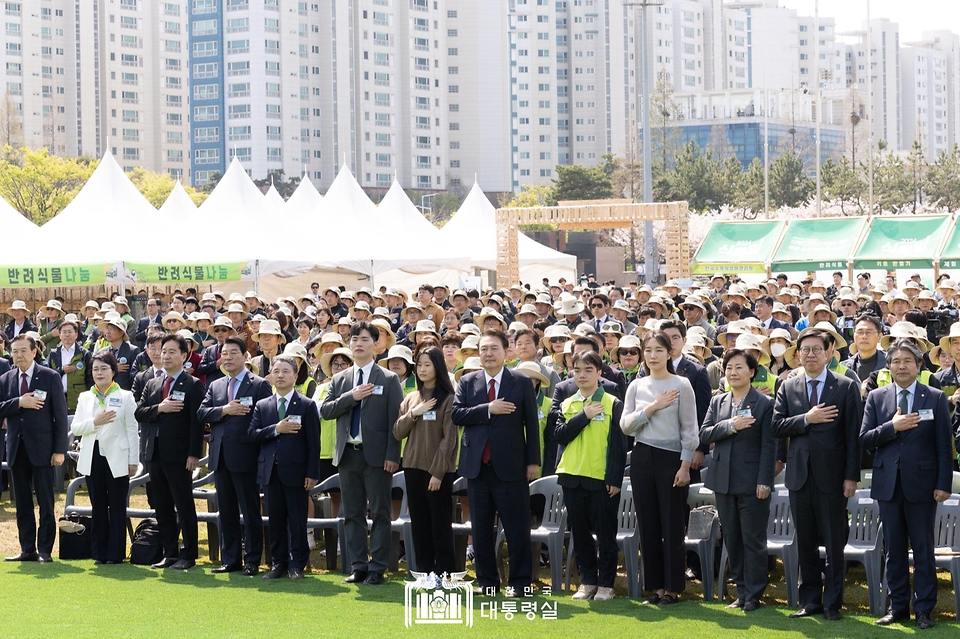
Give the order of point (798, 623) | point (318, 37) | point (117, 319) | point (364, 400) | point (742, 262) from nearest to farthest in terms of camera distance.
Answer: point (798, 623) → point (364, 400) → point (117, 319) → point (742, 262) → point (318, 37)

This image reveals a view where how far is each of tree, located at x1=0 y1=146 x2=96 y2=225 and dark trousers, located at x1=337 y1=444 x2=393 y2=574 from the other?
175ft

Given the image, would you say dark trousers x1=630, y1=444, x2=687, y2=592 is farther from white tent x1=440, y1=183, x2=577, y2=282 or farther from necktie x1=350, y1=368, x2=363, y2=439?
white tent x1=440, y1=183, x2=577, y2=282

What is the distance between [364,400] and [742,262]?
23.3 meters

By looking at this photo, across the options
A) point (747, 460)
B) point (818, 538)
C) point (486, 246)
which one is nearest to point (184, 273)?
point (486, 246)

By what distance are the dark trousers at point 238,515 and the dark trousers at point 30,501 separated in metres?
1.55

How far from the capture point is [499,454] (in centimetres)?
785

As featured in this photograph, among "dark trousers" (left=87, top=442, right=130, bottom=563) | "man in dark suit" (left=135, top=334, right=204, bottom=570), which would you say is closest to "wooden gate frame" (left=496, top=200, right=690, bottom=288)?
"dark trousers" (left=87, top=442, right=130, bottom=563)

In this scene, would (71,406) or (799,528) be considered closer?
(799,528)

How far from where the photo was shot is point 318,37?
3959 inches

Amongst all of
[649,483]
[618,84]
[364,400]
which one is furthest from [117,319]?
[618,84]

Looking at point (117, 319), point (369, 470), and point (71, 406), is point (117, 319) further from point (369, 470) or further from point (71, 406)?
point (369, 470)

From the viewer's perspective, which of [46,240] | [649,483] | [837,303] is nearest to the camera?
[649,483]

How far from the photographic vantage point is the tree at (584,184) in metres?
69.9

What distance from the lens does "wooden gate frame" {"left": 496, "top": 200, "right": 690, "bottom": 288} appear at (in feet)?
102
